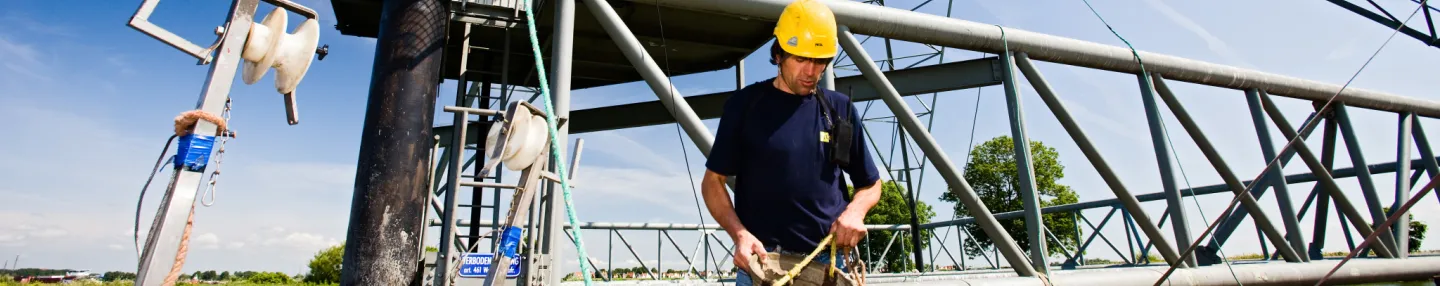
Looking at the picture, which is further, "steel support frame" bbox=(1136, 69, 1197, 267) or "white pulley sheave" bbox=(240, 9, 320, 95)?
"steel support frame" bbox=(1136, 69, 1197, 267)

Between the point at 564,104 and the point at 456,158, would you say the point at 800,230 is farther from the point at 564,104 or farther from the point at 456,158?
the point at 456,158

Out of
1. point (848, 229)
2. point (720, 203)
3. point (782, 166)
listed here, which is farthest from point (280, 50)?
point (848, 229)

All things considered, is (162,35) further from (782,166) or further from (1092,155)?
(1092,155)

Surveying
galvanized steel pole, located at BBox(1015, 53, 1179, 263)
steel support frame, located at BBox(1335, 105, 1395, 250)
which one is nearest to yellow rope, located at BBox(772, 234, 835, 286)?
galvanized steel pole, located at BBox(1015, 53, 1179, 263)

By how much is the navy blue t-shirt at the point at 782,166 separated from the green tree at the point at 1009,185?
3338 cm

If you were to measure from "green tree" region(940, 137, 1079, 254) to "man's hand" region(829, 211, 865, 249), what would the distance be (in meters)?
33.6

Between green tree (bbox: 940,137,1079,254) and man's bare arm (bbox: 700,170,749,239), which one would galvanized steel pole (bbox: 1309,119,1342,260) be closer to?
man's bare arm (bbox: 700,170,749,239)

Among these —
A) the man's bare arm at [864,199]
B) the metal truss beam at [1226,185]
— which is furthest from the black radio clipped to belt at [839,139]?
the metal truss beam at [1226,185]

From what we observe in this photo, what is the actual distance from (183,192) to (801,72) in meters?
2.22

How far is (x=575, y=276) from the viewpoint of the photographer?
45.2 feet

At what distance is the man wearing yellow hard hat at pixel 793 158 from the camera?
231 centimetres

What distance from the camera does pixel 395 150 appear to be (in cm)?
496

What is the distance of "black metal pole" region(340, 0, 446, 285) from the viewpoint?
485 centimetres

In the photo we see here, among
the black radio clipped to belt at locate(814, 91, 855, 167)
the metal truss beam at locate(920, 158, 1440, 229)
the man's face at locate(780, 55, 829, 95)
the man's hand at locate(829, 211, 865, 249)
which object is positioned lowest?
the man's hand at locate(829, 211, 865, 249)
